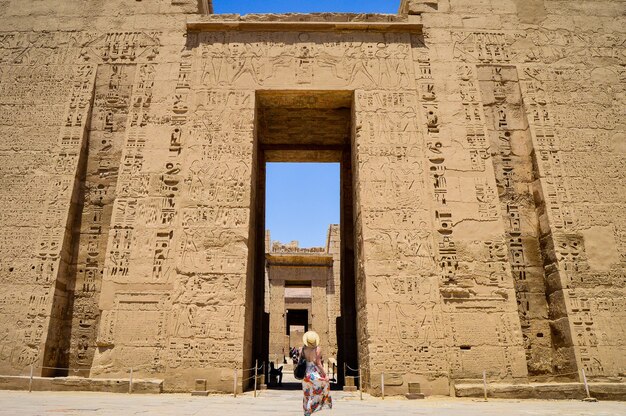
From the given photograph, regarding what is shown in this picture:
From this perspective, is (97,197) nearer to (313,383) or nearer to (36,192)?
(36,192)

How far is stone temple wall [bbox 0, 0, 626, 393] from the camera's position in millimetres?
6211

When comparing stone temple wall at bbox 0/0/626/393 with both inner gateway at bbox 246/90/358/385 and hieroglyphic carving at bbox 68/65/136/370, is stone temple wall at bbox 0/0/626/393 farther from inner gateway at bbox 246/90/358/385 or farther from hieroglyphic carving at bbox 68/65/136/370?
inner gateway at bbox 246/90/358/385

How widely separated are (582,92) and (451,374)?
5358 millimetres

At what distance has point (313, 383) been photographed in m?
3.08

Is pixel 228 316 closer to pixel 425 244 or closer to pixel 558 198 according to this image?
pixel 425 244

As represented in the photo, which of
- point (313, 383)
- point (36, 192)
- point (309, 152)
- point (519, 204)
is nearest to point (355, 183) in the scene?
point (519, 204)

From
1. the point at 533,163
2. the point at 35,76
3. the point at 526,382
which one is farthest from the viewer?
the point at 35,76

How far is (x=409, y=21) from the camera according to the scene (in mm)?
7938

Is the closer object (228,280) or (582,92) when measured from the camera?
(228,280)

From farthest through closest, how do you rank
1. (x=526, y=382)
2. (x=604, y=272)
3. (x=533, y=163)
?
(x=533, y=163) < (x=604, y=272) < (x=526, y=382)

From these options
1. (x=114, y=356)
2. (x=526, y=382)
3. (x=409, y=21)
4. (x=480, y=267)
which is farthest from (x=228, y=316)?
(x=409, y=21)

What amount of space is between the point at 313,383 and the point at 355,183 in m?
4.67

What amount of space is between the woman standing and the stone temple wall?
311 centimetres

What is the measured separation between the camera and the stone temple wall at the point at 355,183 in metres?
6.21
